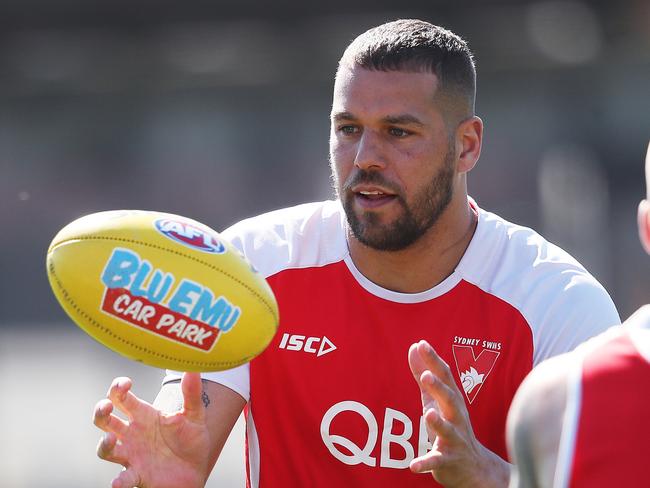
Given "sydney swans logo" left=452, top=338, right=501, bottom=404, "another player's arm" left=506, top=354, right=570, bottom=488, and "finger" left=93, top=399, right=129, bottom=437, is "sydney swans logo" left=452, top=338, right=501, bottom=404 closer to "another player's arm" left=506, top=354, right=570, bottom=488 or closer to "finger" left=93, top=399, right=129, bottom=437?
"finger" left=93, top=399, right=129, bottom=437

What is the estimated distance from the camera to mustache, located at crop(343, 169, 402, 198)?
12.3 ft

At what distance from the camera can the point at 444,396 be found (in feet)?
9.90

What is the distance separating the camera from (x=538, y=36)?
19797mm

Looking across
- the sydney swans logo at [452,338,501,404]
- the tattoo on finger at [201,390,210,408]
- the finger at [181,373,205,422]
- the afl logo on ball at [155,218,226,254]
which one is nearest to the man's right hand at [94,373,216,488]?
the finger at [181,373,205,422]

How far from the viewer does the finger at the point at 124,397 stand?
3.42 meters

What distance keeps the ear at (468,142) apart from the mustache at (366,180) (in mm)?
431

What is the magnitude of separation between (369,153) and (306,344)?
0.70 meters

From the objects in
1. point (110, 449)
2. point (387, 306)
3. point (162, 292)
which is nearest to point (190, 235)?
point (162, 292)

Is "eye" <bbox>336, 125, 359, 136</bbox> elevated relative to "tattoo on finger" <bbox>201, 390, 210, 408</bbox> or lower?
elevated

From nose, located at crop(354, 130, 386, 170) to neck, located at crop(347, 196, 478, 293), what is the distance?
0.34 meters

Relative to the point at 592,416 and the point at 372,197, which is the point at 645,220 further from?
the point at 372,197

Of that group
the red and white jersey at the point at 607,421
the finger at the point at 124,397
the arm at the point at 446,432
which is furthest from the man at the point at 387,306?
the red and white jersey at the point at 607,421

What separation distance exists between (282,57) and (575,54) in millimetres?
5486

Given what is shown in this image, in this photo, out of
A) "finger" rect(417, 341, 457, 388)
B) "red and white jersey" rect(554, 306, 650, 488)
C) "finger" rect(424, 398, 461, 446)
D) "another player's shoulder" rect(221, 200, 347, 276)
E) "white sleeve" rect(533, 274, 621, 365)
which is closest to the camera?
"red and white jersey" rect(554, 306, 650, 488)
